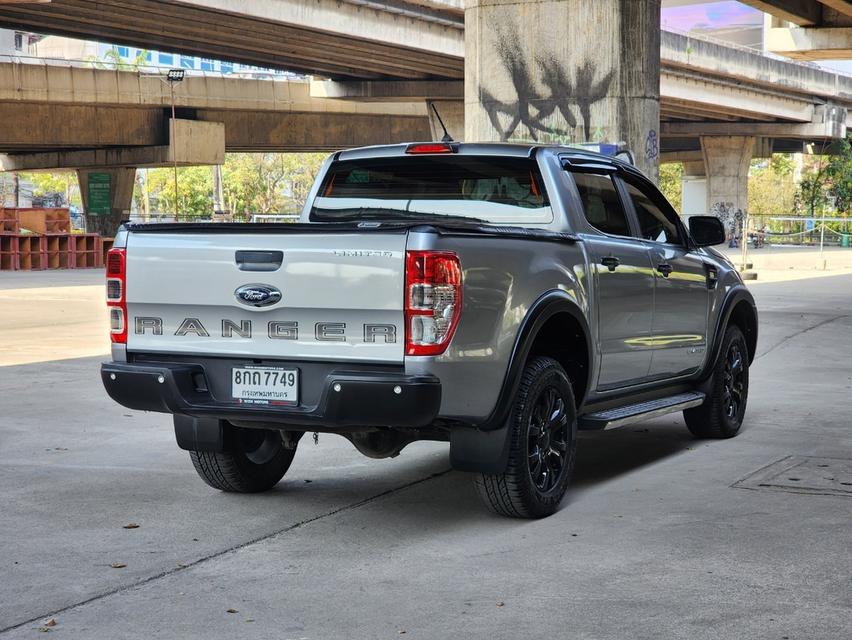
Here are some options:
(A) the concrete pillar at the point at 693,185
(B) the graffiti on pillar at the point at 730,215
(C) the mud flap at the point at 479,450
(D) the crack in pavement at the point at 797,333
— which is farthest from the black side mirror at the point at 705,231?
(A) the concrete pillar at the point at 693,185

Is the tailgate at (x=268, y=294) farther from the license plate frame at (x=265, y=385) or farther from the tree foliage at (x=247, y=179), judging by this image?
the tree foliage at (x=247, y=179)

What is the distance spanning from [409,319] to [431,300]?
12 cm

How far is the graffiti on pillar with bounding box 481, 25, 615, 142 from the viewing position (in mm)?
17828

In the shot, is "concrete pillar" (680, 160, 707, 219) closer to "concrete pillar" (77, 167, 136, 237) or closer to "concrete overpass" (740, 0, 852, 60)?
"concrete pillar" (77, 167, 136, 237)

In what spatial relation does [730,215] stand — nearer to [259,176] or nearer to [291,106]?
[291,106]

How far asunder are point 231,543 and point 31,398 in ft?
17.9

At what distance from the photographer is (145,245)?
614 cm

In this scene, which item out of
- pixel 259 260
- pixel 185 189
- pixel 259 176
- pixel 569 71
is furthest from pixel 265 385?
pixel 259 176

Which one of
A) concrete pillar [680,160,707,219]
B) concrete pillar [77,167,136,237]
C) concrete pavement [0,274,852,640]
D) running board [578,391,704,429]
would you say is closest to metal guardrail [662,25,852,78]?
concrete pillar [680,160,707,219]

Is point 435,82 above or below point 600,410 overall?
above

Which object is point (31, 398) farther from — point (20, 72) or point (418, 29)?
point (20, 72)

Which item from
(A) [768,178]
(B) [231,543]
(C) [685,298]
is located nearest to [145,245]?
(B) [231,543]

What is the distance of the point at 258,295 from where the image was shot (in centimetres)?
593

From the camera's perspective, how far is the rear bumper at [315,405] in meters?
5.60
